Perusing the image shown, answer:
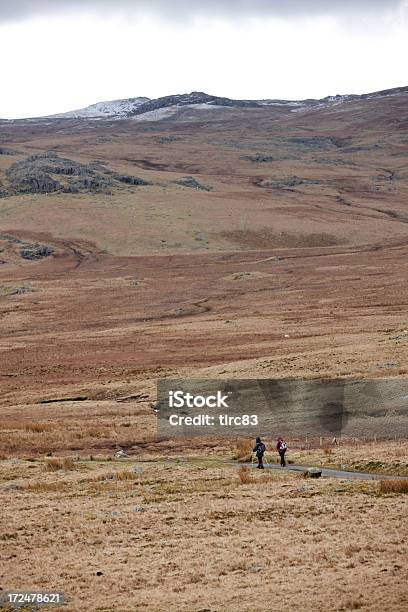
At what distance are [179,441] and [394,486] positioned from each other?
50.4ft

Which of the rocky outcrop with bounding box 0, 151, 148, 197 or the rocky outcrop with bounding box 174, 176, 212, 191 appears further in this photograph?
the rocky outcrop with bounding box 174, 176, 212, 191

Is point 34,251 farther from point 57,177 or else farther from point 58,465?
point 58,465

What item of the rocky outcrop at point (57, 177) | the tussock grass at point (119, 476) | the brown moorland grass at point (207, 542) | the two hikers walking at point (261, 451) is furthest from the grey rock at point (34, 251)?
A: the brown moorland grass at point (207, 542)

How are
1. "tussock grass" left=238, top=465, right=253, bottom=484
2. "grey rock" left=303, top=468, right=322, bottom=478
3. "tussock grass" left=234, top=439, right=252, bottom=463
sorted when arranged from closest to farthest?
"tussock grass" left=238, top=465, right=253, bottom=484 < "grey rock" left=303, top=468, right=322, bottom=478 < "tussock grass" left=234, top=439, right=252, bottom=463

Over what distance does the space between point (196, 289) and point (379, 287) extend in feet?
72.8

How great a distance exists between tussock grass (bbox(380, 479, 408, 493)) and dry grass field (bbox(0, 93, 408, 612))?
11 centimetres

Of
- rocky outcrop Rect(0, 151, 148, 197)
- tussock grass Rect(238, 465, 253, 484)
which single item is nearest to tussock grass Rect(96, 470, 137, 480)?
tussock grass Rect(238, 465, 253, 484)

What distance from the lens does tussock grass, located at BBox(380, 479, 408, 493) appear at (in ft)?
79.3

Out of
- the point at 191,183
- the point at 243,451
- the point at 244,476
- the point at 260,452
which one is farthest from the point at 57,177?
the point at 244,476

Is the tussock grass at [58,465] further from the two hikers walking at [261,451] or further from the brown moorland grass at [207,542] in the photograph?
the two hikers walking at [261,451]

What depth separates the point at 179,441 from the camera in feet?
125

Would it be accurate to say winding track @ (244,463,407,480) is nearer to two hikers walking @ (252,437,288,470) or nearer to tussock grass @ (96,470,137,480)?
two hikers walking @ (252,437,288,470)

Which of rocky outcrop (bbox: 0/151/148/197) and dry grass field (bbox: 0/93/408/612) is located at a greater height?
rocky outcrop (bbox: 0/151/148/197)

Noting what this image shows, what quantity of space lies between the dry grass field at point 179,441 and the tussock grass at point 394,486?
0.11 m
